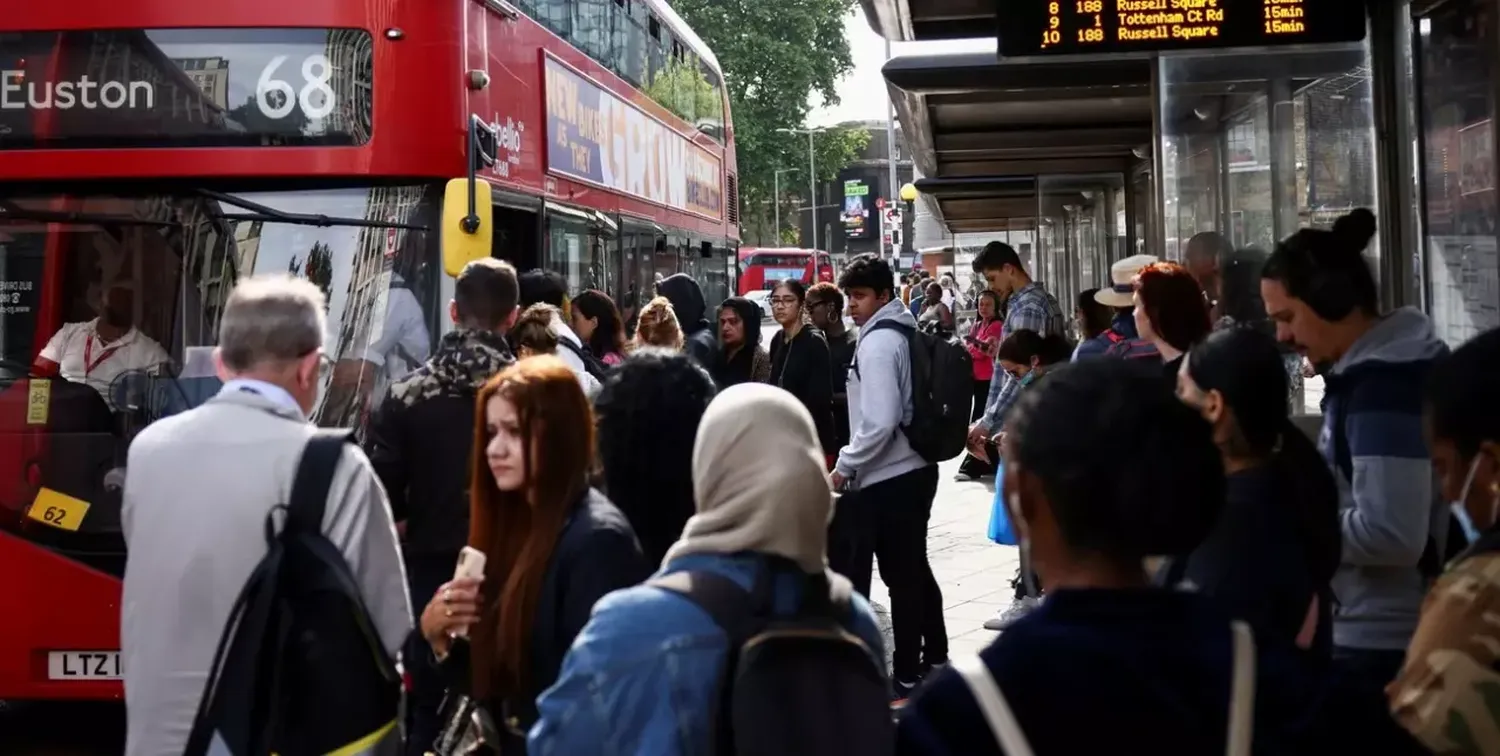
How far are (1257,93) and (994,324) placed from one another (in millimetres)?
7572

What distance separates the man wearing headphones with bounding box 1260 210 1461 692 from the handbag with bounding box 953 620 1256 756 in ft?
6.27

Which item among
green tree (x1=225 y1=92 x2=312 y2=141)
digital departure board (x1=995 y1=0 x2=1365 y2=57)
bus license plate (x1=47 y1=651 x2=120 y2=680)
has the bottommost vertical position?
bus license plate (x1=47 y1=651 x2=120 y2=680)

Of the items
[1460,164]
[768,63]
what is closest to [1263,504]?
[1460,164]

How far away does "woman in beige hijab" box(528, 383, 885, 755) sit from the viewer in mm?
2666

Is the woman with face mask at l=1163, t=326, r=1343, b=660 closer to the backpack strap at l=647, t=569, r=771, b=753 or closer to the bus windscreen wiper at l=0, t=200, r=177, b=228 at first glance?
the backpack strap at l=647, t=569, r=771, b=753

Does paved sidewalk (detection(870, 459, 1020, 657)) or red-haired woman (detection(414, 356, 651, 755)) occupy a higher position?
red-haired woman (detection(414, 356, 651, 755))

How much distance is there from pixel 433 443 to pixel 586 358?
2189mm

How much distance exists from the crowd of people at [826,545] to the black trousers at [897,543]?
2.17 m

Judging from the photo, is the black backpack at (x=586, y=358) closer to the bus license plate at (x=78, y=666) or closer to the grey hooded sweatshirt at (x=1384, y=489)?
the bus license plate at (x=78, y=666)

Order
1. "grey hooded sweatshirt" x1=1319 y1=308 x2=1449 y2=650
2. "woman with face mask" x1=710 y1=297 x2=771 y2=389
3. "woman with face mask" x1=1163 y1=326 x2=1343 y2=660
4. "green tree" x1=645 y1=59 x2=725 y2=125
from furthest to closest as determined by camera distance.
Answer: "green tree" x1=645 y1=59 x2=725 y2=125, "woman with face mask" x1=710 y1=297 x2=771 y2=389, "grey hooded sweatshirt" x1=1319 y1=308 x2=1449 y2=650, "woman with face mask" x1=1163 y1=326 x2=1343 y2=660

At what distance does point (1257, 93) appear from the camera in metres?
8.78

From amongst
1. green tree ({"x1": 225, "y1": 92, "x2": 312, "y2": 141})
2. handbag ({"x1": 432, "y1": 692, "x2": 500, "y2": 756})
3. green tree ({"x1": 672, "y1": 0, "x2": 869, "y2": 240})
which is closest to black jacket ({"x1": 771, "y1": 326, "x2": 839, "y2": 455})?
green tree ({"x1": 225, "y1": 92, "x2": 312, "y2": 141})

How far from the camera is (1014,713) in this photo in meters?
1.93

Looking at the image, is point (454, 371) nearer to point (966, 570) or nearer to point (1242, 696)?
point (1242, 696)
